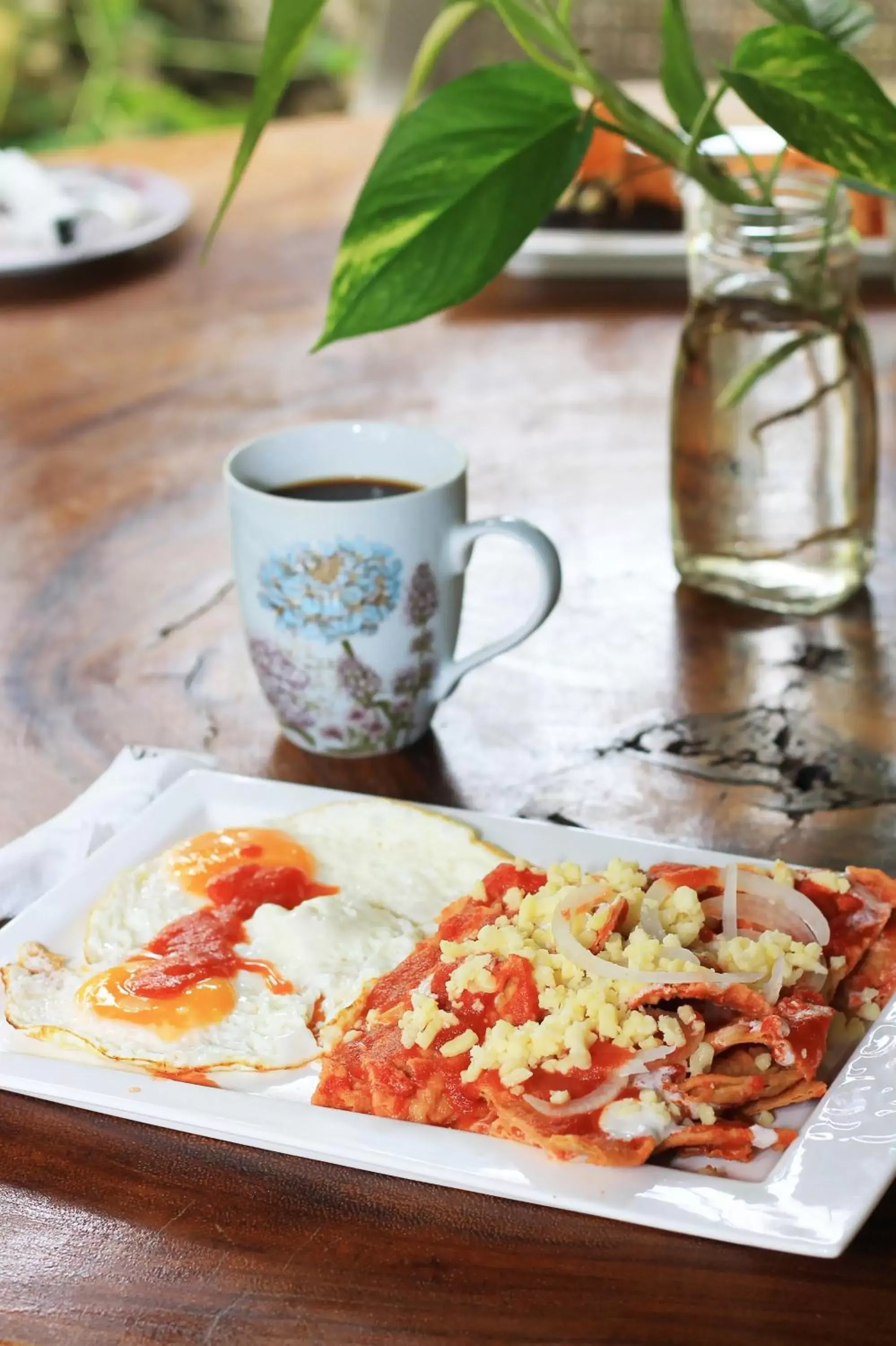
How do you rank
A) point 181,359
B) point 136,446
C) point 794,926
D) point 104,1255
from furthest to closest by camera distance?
1. point 181,359
2. point 136,446
3. point 794,926
4. point 104,1255

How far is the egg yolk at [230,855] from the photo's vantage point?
842 mm

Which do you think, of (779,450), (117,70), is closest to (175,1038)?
(779,450)

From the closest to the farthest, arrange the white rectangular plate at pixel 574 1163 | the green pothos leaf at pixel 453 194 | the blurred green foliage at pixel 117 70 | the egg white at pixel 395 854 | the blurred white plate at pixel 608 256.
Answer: the white rectangular plate at pixel 574 1163
the egg white at pixel 395 854
the green pothos leaf at pixel 453 194
the blurred white plate at pixel 608 256
the blurred green foliage at pixel 117 70

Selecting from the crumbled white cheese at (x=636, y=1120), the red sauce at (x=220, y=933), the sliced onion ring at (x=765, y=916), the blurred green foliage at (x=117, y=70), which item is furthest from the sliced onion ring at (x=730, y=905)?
the blurred green foliage at (x=117, y=70)

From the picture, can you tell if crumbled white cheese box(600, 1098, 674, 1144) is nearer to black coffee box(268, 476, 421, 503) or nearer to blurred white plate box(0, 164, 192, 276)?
black coffee box(268, 476, 421, 503)

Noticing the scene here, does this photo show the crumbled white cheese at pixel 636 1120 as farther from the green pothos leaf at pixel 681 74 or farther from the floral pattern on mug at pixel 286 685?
the green pothos leaf at pixel 681 74

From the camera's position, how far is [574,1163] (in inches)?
24.6

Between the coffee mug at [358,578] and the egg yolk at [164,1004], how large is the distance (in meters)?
0.31

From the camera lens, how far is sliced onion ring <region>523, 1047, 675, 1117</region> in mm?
641

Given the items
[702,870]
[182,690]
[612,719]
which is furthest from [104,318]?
[702,870]

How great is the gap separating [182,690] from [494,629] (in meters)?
0.24

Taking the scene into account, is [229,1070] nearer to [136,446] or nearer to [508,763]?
[508,763]

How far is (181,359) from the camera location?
1778 mm

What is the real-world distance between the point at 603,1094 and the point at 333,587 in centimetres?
44
